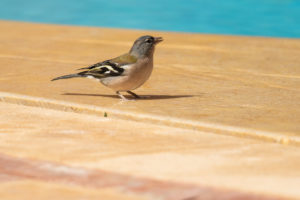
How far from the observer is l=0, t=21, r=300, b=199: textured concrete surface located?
3.61 m

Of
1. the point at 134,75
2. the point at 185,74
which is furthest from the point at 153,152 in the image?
the point at 185,74

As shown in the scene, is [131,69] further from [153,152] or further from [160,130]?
[153,152]

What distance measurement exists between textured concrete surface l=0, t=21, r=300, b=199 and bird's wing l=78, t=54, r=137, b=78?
208 millimetres

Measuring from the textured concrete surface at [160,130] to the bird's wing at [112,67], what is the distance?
0.68ft

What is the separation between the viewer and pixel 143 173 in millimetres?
3771

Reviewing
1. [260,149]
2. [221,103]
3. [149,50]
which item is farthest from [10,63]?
[260,149]

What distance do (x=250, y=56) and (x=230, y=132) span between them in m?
4.10

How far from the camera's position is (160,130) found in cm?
484

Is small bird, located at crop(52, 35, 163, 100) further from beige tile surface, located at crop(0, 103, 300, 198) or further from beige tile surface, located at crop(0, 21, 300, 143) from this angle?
beige tile surface, located at crop(0, 103, 300, 198)

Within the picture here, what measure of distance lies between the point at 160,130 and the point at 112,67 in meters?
1.36

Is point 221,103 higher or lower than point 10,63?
lower

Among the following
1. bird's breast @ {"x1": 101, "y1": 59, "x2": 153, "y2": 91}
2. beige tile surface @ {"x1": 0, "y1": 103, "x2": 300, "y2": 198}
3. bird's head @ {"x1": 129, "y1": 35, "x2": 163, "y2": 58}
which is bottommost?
beige tile surface @ {"x1": 0, "y1": 103, "x2": 300, "y2": 198}

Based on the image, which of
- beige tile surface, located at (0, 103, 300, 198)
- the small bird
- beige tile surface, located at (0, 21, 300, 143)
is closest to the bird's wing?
the small bird

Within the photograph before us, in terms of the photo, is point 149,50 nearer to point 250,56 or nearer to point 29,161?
point 29,161
